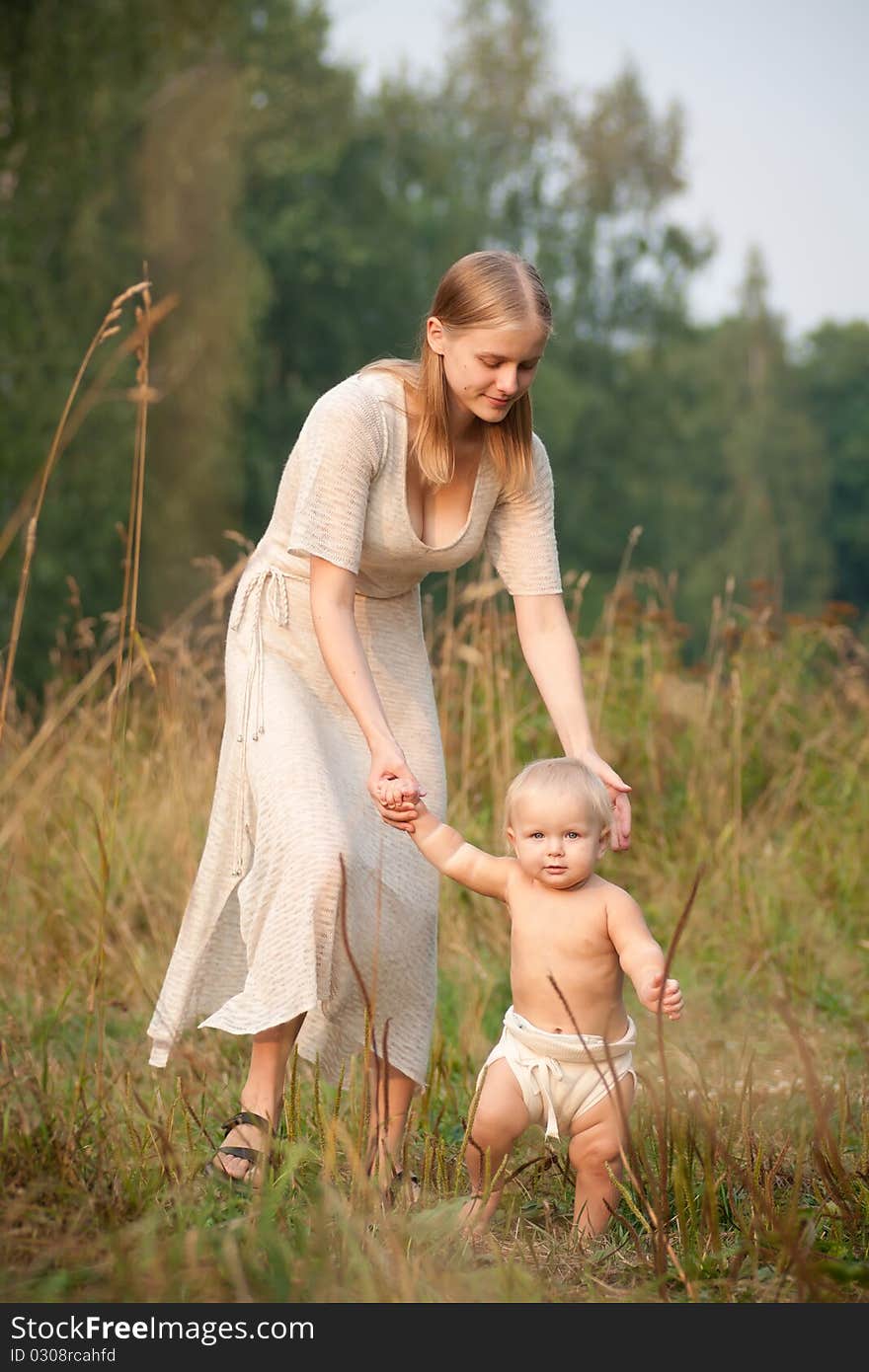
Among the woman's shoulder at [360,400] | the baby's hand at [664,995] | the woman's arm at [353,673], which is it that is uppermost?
the woman's shoulder at [360,400]

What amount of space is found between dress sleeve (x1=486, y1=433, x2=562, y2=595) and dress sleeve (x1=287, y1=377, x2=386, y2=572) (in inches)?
17.3

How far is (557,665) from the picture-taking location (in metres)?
3.38

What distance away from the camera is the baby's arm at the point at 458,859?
288 centimetres

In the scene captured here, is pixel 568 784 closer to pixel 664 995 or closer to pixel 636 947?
pixel 636 947

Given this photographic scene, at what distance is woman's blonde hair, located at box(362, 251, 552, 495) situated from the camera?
292cm

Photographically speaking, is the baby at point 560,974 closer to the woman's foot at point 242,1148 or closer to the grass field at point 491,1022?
the grass field at point 491,1022

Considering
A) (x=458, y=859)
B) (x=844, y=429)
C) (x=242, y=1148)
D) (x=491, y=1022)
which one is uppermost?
(x=844, y=429)

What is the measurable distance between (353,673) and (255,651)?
412 millimetres

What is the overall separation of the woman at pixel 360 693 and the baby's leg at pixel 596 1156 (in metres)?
0.36

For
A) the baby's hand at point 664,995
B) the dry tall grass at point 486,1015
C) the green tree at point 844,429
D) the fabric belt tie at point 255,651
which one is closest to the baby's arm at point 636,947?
the baby's hand at point 664,995

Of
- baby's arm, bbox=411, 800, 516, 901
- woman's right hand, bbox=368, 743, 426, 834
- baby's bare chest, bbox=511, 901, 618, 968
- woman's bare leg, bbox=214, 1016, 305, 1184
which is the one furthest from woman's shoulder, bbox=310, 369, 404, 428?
woman's bare leg, bbox=214, 1016, 305, 1184

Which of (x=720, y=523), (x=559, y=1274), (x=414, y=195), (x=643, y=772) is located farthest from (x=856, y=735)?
(x=720, y=523)

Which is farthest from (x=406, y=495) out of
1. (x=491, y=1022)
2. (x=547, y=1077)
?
(x=491, y=1022)
